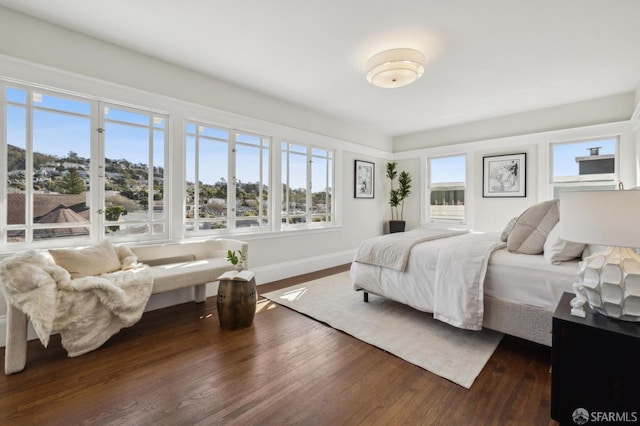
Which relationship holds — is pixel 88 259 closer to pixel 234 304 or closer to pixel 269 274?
pixel 234 304

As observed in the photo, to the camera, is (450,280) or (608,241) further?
(450,280)

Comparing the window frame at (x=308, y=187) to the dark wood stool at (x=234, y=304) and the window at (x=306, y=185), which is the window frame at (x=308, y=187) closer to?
the window at (x=306, y=185)

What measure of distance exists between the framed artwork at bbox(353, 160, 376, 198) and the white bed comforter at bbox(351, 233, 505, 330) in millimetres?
2932

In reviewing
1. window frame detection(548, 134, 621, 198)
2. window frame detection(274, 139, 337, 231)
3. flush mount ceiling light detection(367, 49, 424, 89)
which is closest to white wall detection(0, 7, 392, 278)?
window frame detection(274, 139, 337, 231)

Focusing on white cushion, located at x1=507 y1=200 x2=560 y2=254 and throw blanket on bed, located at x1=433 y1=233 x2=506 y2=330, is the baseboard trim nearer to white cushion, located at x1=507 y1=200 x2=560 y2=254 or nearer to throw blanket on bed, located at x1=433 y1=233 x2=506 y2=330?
throw blanket on bed, located at x1=433 y1=233 x2=506 y2=330

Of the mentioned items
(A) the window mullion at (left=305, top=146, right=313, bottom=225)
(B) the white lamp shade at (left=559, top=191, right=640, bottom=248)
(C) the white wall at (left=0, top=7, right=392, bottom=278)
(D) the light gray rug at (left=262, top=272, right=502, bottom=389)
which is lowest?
(D) the light gray rug at (left=262, top=272, right=502, bottom=389)

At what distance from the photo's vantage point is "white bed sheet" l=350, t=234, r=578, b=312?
2.04 m

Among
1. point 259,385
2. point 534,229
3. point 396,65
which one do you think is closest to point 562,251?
point 534,229

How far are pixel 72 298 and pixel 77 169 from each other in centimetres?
136

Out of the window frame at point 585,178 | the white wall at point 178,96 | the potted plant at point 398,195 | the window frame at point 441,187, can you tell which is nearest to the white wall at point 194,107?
the white wall at point 178,96

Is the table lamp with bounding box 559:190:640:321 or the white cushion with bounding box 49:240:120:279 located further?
the white cushion with bounding box 49:240:120:279

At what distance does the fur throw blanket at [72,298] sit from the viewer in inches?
74.9

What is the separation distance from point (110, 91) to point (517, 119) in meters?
5.83

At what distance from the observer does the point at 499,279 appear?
2.28 meters
